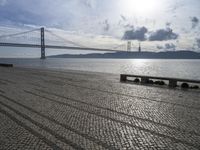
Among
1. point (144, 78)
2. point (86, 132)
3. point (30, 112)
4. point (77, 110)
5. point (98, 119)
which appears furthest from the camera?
point (144, 78)

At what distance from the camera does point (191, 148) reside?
3.93 meters

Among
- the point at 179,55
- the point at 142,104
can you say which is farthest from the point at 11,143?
the point at 179,55

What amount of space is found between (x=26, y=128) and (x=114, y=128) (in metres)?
1.81

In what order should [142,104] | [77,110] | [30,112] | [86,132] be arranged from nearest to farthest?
[86,132], [30,112], [77,110], [142,104]

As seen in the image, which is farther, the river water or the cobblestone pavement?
the river water

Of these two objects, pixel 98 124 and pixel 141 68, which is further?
pixel 141 68

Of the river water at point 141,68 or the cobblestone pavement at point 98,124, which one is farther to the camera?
the river water at point 141,68

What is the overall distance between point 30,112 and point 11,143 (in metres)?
2.20

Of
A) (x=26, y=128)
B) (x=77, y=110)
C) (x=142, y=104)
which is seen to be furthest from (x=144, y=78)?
(x=26, y=128)

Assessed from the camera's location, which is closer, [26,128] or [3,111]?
[26,128]

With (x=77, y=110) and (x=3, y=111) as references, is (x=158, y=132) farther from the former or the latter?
(x=3, y=111)

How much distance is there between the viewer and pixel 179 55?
568 ft

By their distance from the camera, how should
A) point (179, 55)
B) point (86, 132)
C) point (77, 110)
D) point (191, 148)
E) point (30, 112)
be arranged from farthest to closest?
point (179, 55) → point (77, 110) → point (30, 112) → point (86, 132) → point (191, 148)

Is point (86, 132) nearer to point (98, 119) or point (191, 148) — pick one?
point (98, 119)
